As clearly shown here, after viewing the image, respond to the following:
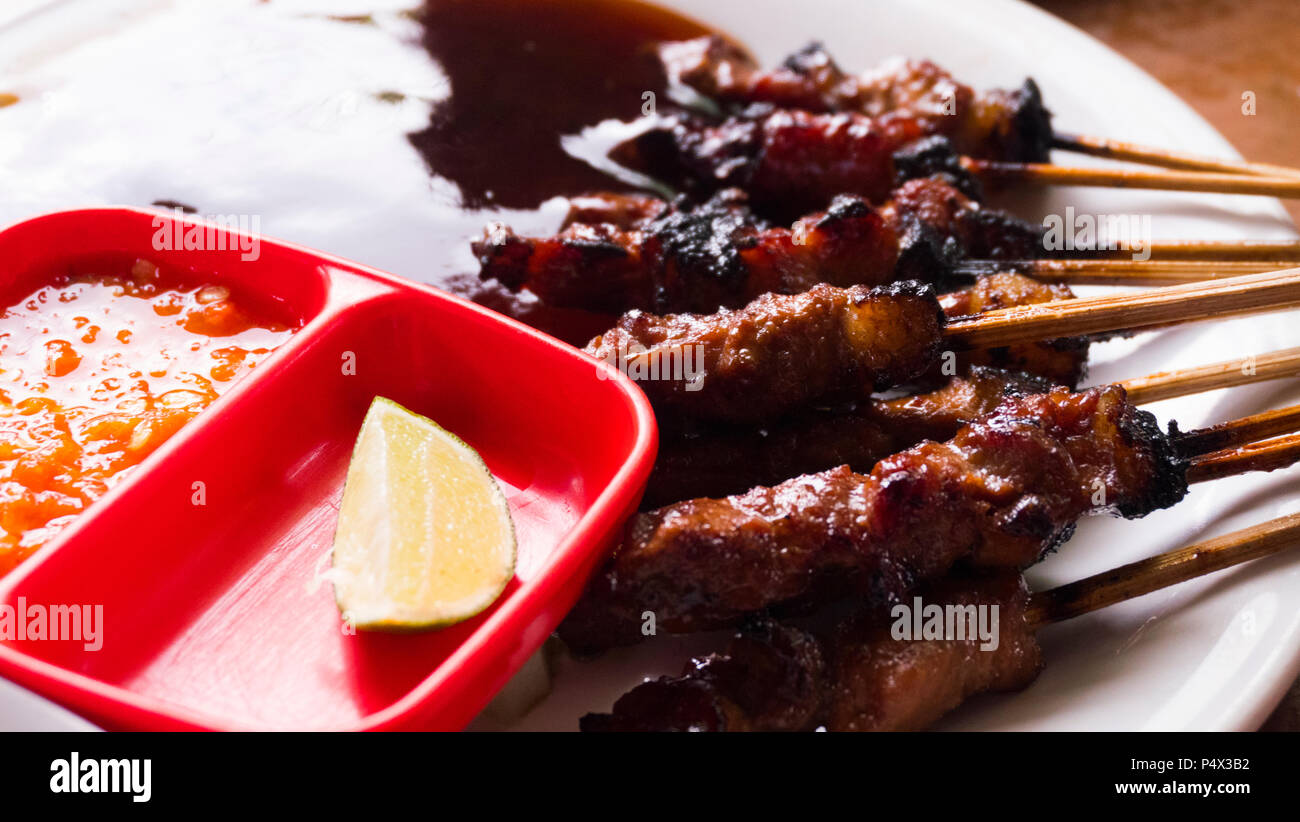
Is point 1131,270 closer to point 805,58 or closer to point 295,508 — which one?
point 805,58

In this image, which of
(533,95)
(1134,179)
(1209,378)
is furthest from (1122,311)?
(533,95)

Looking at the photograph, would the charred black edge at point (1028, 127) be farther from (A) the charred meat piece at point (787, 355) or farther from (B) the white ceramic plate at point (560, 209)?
(A) the charred meat piece at point (787, 355)

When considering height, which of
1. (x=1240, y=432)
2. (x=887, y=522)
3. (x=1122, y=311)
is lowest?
(x=887, y=522)

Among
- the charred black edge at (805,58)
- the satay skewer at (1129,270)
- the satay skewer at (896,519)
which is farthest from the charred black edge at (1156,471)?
the charred black edge at (805,58)

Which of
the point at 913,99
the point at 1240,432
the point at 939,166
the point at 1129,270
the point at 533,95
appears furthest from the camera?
the point at 533,95

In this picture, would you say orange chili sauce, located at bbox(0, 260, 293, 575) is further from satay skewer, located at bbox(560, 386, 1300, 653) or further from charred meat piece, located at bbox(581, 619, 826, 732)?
charred meat piece, located at bbox(581, 619, 826, 732)

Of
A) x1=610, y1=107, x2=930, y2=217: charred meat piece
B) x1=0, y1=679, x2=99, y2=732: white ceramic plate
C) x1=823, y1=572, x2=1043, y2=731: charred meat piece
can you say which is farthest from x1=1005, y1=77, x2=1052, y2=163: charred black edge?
x1=0, y1=679, x2=99, y2=732: white ceramic plate
